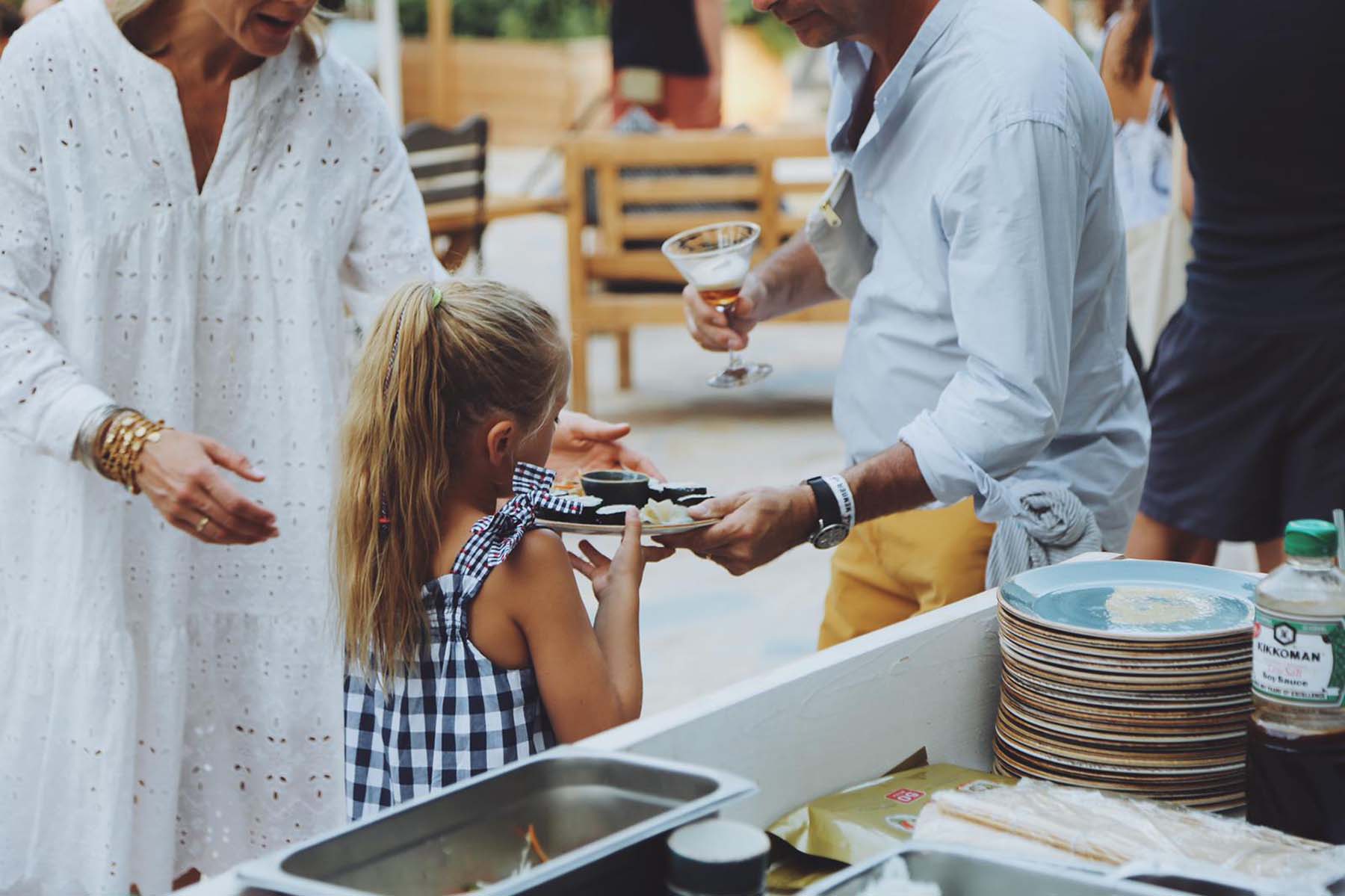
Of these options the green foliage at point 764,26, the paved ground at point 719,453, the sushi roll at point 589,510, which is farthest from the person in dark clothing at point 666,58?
the green foliage at point 764,26

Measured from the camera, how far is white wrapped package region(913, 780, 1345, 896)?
3.92 feet

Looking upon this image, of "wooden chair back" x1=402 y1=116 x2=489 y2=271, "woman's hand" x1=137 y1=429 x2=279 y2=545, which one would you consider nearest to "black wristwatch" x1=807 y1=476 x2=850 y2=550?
"woman's hand" x1=137 y1=429 x2=279 y2=545

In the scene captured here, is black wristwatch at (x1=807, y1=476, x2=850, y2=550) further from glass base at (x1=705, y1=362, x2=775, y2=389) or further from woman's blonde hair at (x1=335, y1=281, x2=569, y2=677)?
glass base at (x1=705, y1=362, x2=775, y2=389)

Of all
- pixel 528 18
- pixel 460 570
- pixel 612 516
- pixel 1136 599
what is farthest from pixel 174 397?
pixel 528 18

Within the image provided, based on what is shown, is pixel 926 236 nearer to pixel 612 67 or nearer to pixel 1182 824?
pixel 1182 824

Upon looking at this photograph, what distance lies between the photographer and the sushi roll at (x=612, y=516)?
1858 millimetres

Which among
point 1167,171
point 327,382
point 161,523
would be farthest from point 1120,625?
point 1167,171

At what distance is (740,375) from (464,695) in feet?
3.22

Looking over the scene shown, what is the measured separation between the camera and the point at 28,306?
2115 mm

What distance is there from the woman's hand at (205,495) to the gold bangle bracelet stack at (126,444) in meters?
0.04

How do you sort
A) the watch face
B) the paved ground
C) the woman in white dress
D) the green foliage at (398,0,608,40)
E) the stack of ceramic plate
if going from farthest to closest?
1. the green foliage at (398,0,608,40)
2. the paved ground
3. the woman in white dress
4. the watch face
5. the stack of ceramic plate

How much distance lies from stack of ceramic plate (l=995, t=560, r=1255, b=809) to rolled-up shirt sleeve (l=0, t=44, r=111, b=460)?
1.29m

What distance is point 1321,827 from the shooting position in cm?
132

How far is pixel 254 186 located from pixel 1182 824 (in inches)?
64.4
